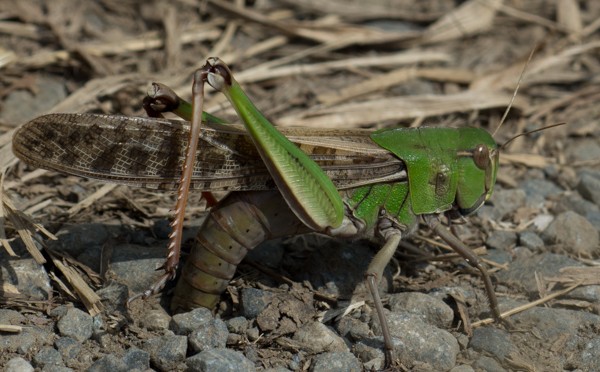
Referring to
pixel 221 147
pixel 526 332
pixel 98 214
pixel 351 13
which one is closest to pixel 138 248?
pixel 98 214

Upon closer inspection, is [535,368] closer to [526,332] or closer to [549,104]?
[526,332]

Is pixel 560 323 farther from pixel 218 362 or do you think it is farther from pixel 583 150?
pixel 583 150

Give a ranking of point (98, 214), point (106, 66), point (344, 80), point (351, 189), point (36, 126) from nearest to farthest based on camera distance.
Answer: point (36, 126)
point (351, 189)
point (98, 214)
point (106, 66)
point (344, 80)

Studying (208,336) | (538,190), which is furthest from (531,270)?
(208,336)

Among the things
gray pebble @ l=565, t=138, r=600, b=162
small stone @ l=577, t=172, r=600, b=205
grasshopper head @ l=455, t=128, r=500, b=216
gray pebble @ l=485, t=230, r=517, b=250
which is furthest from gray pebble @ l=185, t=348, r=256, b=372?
gray pebble @ l=565, t=138, r=600, b=162

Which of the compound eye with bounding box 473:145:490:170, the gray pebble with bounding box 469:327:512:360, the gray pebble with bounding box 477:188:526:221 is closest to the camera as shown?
the gray pebble with bounding box 469:327:512:360

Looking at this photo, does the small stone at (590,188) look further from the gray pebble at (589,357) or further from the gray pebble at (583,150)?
the gray pebble at (589,357)

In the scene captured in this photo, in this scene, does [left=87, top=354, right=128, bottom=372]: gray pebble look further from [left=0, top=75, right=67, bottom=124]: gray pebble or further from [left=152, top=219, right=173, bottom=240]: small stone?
[left=0, top=75, right=67, bottom=124]: gray pebble
